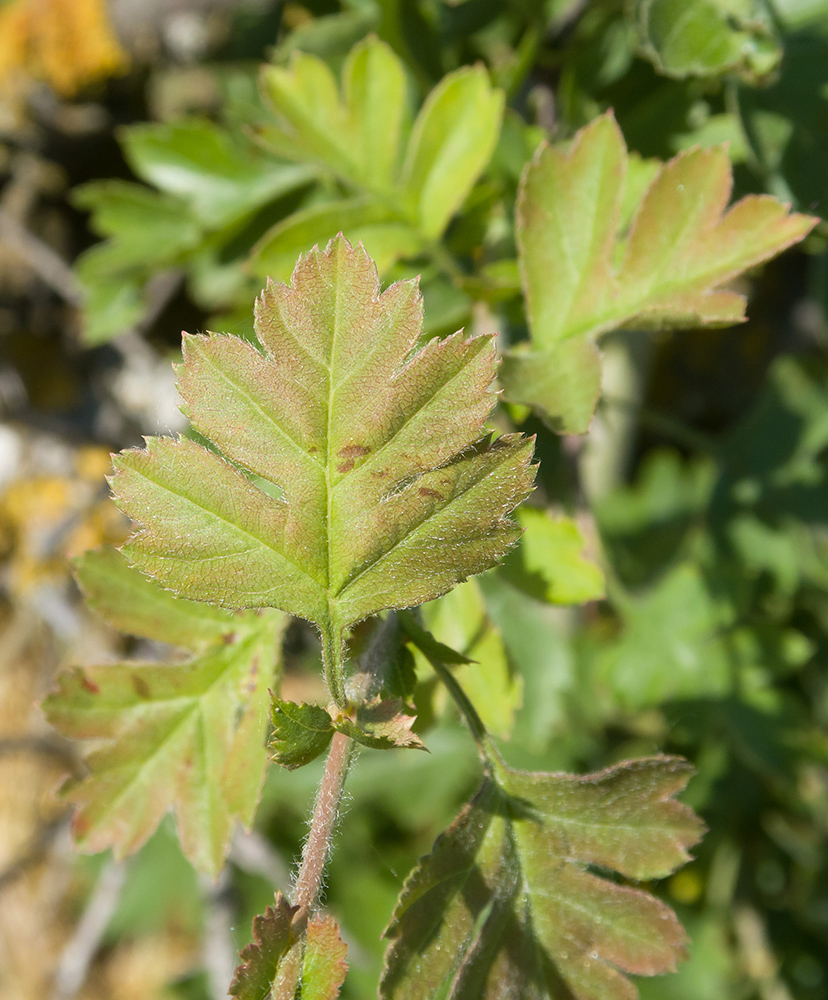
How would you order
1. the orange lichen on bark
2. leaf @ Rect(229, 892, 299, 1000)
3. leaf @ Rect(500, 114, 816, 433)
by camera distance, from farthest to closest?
Answer: the orange lichen on bark, leaf @ Rect(500, 114, 816, 433), leaf @ Rect(229, 892, 299, 1000)

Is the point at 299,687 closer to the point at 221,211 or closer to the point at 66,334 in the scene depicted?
the point at 66,334

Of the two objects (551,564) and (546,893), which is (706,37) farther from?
(546,893)

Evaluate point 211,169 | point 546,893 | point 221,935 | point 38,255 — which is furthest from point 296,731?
point 38,255

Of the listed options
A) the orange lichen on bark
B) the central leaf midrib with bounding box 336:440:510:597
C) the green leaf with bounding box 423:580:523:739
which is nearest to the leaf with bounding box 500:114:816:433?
the central leaf midrib with bounding box 336:440:510:597

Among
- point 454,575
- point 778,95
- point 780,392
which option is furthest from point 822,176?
point 780,392

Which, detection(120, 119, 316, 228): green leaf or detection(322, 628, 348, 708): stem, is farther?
detection(120, 119, 316, 228): green leaf

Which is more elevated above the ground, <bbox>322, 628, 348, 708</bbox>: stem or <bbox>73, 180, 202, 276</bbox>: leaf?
<bbox>73, 180, 202, 276</bbox>: leaf

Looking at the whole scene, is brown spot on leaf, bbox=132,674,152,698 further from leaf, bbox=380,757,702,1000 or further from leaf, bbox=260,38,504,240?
leaf, bbox=260,38,504,240
